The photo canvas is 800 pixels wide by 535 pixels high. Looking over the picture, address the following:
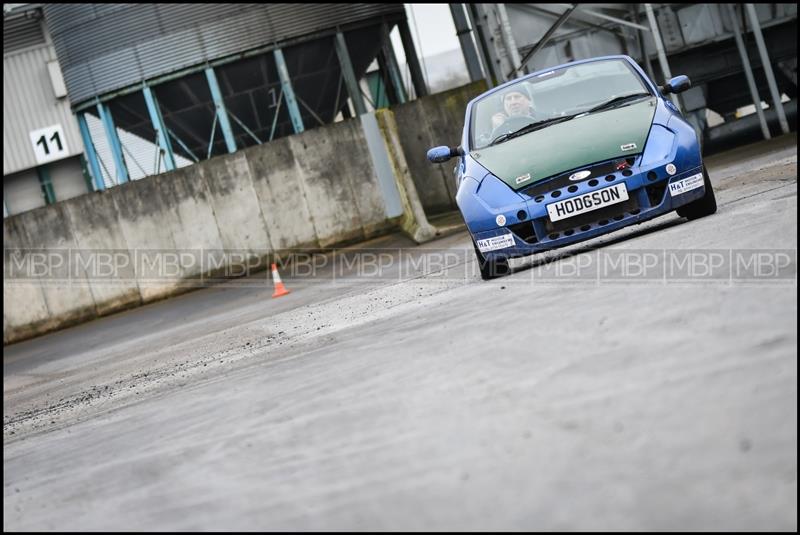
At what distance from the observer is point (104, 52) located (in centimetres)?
2572

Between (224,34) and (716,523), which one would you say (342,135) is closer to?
Answer: (224,34)

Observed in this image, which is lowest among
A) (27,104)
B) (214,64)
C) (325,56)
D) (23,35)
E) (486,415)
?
(486,415)

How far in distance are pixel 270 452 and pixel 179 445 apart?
2.92 feet

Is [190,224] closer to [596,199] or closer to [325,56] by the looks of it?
[325,56]

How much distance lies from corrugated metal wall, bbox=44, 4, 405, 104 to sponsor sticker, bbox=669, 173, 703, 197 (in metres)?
17.0

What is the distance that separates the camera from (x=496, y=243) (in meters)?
9.27

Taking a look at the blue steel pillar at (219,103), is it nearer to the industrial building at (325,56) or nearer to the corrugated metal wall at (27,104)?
the industrial building at (325,56)

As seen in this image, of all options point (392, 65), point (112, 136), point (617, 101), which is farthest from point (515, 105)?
point (392, 65)

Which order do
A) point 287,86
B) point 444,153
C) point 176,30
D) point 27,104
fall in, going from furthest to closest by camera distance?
point 27,104 → point 287,86 → point 176,30 → point 444,153

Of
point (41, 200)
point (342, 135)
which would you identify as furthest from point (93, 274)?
point (41, 200)

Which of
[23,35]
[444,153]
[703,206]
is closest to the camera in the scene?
[703,206]

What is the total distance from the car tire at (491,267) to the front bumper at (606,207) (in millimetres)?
536

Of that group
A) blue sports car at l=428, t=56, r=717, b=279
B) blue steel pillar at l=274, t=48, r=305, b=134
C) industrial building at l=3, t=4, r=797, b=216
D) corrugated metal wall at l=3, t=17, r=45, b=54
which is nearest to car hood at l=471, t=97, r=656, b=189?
blue sports car at l=428, t=56, r=717, b=279

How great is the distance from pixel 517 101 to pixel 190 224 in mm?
10047
